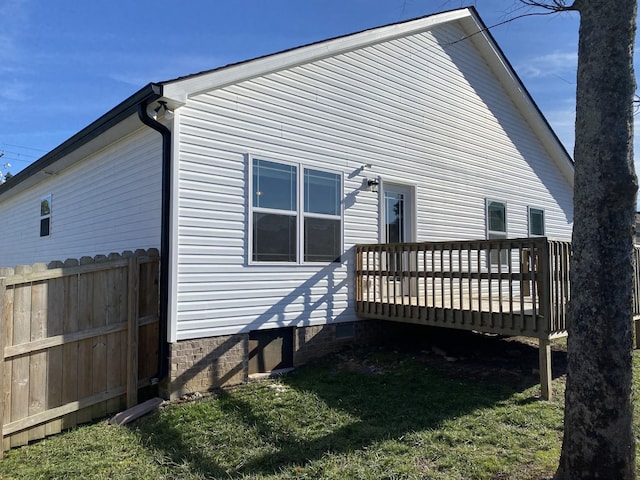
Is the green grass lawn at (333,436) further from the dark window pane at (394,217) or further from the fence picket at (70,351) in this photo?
the dark window pane at (394,217)

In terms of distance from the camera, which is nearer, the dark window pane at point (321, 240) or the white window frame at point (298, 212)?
the white window frame at point (298, 212)

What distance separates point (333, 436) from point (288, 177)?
379cm

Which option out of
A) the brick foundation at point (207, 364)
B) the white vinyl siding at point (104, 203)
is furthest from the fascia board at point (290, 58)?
the brick foundation at point (207, 364)

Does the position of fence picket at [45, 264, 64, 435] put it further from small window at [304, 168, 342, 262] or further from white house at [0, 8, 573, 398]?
small window at [304, 168, 342, 262]

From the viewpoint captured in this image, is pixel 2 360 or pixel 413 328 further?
pixel 413 328

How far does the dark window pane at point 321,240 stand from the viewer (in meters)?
6.85

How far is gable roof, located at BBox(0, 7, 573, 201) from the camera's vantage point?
555 cm

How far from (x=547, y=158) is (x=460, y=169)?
13.1ft

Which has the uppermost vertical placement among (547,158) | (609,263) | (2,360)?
(547,158)

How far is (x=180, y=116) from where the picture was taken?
563cm

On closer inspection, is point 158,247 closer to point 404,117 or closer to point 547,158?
point 404,117

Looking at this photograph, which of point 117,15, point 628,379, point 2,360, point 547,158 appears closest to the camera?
point 628,379

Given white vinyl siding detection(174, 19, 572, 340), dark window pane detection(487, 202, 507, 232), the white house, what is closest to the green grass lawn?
the white house

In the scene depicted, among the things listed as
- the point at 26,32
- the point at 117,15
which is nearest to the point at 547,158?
the point at 117,15
